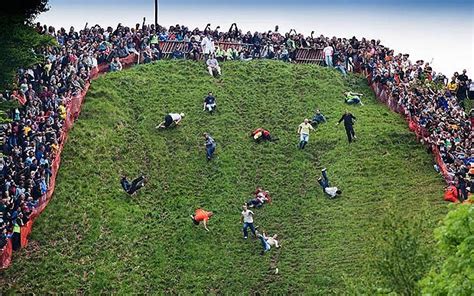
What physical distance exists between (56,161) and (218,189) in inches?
276

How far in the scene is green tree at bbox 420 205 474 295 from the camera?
25.3 m

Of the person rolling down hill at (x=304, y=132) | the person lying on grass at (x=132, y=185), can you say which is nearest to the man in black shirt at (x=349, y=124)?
the person rolling down hill at (x=304, y=132)

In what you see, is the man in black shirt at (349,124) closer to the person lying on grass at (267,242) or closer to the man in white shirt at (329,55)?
the person lying on grass at (267,242)

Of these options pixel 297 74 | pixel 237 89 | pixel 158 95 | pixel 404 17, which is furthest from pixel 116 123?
pixel 404 17

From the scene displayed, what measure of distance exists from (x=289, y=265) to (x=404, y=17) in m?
85.0

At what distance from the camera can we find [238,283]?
140 ft

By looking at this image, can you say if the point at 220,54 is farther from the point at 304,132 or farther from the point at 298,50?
the point at 304,132

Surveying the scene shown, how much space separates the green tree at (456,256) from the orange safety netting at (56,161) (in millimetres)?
19561

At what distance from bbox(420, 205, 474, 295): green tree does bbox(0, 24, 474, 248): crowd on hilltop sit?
17.5m

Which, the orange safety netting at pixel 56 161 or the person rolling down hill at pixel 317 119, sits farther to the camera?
the person rolling down hill at pixel 317 119

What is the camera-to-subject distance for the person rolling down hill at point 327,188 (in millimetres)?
48344

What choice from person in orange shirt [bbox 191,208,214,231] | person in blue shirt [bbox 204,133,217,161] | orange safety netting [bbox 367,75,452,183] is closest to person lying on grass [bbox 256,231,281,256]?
person in orange shirt [bbox 191,208,214,231]

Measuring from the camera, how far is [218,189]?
49.6 metres

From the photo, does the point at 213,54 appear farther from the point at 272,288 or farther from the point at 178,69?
the point at 272,288
